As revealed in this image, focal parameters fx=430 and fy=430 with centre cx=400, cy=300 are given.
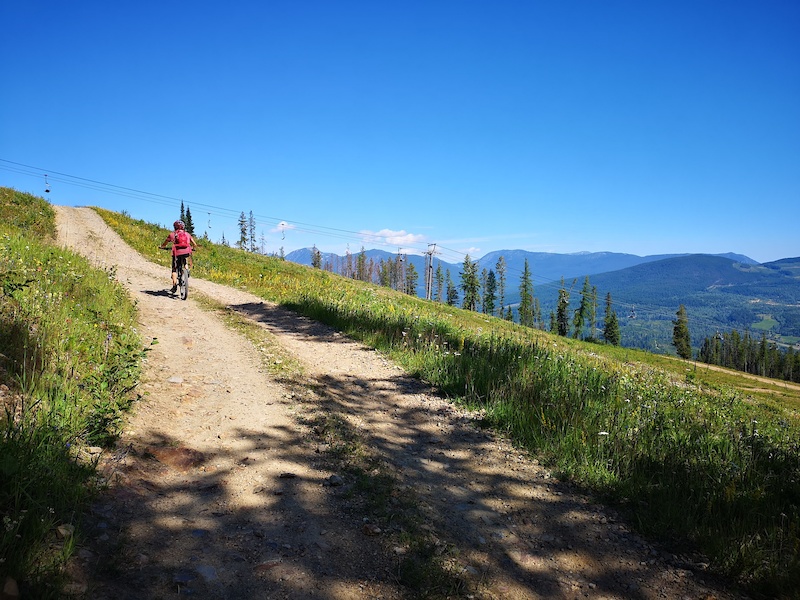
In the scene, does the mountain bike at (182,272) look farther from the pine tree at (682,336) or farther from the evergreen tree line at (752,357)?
the evergreen tree line at (752,357)

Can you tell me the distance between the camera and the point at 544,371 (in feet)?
27.1

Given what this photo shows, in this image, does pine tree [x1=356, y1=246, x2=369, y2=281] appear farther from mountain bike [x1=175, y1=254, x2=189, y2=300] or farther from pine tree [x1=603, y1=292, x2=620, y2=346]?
mountain bike [x1=175, y1=254, x2=189, y2=300]

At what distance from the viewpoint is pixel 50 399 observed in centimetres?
427

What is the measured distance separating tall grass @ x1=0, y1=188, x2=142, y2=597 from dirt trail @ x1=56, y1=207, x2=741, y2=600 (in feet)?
0.76

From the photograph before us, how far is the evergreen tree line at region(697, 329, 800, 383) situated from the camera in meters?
116

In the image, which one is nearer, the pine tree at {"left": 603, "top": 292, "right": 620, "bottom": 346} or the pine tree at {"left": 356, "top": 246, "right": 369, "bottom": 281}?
the pine tree at {"left": 603, "top": 292, "right": 620, "bottom": 346}

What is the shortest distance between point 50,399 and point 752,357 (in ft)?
540

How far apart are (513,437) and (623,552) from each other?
2419 mm

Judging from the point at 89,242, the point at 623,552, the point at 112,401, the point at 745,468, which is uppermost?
the point at 89,242

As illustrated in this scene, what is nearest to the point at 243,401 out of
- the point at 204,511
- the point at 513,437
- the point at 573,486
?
the point at 204,511

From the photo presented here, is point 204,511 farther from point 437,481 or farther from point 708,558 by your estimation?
point 708,558

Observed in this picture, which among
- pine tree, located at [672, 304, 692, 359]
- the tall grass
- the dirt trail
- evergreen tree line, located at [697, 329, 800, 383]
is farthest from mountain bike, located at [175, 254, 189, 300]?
evergreen tree line, located at [697, 329, 800, 383]

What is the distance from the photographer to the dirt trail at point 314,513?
305 cm

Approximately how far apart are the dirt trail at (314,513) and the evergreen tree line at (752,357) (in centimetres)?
13317
